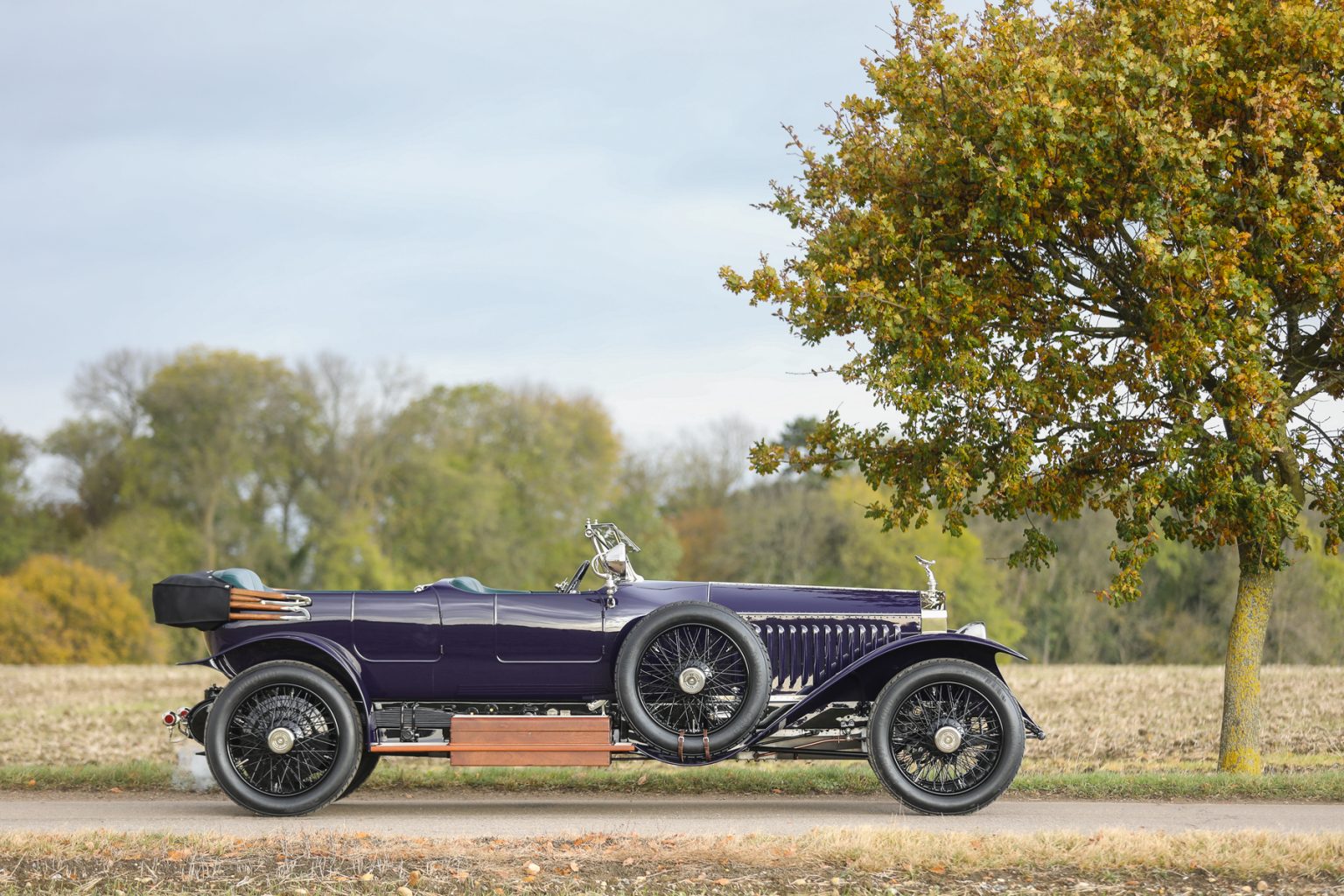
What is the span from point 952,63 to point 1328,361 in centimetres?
425

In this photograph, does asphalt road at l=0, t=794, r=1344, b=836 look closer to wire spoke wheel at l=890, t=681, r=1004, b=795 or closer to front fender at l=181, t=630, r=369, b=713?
wire spoke wheel at l=890, t=681, r=1004, b=795

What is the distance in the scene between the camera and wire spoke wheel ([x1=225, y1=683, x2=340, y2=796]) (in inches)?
349

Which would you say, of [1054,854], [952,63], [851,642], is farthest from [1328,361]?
[1054,854]

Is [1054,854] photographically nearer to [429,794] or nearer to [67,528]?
[429,794]

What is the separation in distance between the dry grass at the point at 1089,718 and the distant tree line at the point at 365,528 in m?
15.4

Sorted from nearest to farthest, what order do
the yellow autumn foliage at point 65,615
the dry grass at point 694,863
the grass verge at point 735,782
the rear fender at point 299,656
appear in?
the dry grass at point 694,863, the rear fender at point 299,656, the grass verge at point 735,782, the yellow autumn foliage at point 65,615

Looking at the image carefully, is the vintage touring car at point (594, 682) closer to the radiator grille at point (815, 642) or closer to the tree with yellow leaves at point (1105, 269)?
the radiator grille at point (815, 642)

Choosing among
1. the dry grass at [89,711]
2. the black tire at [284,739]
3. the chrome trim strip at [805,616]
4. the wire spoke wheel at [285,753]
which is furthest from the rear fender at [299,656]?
the dry grass at [89,711]

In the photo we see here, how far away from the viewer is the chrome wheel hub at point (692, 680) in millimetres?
8805

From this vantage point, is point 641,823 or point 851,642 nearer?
point 641,823

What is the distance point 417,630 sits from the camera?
9078 mm

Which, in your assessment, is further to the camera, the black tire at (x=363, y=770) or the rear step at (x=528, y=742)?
→ the black tire at (x=363, y=770)

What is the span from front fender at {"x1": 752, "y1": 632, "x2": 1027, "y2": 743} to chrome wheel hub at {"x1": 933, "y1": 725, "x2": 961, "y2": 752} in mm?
538

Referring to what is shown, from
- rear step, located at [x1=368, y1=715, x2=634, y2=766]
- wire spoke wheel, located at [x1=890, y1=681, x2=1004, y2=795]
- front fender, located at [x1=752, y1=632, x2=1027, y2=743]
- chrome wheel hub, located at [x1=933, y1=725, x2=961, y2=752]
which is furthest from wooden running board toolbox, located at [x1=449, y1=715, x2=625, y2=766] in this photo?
chrome wheel hub, located at [x1=933, y1=725, x2=961, y2=752]
